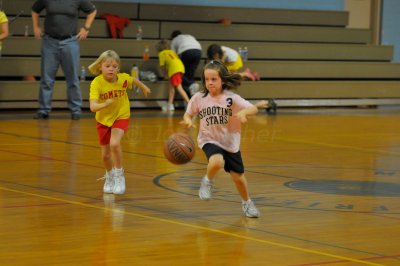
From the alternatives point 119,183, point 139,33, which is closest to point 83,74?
point 139,33

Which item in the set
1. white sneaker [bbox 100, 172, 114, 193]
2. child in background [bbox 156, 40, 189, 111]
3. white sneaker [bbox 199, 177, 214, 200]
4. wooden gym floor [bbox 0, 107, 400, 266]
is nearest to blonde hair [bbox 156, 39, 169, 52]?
child in background [bbox 156, 40, 189, 111]

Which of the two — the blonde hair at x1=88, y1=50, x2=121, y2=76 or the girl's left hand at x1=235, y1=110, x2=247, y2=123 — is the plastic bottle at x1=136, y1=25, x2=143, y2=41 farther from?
the girl's left hand at x1=235, y1=110, x2=247, y2=123

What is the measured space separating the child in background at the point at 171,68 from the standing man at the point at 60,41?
2.88 m

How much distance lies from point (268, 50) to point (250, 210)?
13.3 metres

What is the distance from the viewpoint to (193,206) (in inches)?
296

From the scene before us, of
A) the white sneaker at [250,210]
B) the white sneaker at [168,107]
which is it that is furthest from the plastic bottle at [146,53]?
the white sneaker at [250,210]

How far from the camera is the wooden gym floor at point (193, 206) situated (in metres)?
5.77

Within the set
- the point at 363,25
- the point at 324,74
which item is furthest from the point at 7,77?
the point at 363,25

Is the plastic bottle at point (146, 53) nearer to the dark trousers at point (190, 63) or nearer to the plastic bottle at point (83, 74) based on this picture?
the dark trousers at point (190, 63)

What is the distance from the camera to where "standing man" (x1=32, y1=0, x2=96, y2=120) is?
49.2 ft

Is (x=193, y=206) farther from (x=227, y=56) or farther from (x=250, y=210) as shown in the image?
(x=227, y=56)

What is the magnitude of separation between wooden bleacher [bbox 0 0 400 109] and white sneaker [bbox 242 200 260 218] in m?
10.3

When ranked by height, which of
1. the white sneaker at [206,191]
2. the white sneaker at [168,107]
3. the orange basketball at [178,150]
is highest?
the orange basketball at [178,150]

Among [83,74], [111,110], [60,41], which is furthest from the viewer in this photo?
[83,74]
